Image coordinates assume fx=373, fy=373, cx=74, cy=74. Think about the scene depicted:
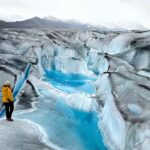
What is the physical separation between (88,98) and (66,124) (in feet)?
14.7

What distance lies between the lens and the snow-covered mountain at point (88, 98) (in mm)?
13382

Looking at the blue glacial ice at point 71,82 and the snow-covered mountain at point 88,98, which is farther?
the blue glacial ice at point 71,82

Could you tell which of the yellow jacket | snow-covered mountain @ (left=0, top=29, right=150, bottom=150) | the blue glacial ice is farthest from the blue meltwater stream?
the blue glacial ice

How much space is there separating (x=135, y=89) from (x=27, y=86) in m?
8.40

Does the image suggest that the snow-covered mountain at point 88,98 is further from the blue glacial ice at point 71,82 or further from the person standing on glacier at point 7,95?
A: the person standing on glacier at point 7,95

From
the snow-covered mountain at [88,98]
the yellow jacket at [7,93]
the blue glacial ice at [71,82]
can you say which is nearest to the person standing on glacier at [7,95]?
the yellow jacket at [7,93]

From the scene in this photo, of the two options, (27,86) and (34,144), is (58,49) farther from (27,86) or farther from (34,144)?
(34,144)

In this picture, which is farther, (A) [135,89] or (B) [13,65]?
(B) [13,65]

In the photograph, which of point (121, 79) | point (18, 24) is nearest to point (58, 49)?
point (121, 79)

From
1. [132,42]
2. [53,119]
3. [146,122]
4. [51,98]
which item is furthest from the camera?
[132,42]

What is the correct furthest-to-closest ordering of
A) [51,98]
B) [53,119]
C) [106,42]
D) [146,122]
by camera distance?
[106,42], [51,98], [53,119], [146,122]

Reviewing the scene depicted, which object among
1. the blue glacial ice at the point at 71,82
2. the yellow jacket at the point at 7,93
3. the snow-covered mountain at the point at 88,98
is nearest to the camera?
the snow-covered mountain at the point at 88,98

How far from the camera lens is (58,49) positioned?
3962cm

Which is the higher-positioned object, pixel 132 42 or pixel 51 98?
pixel 132 42
